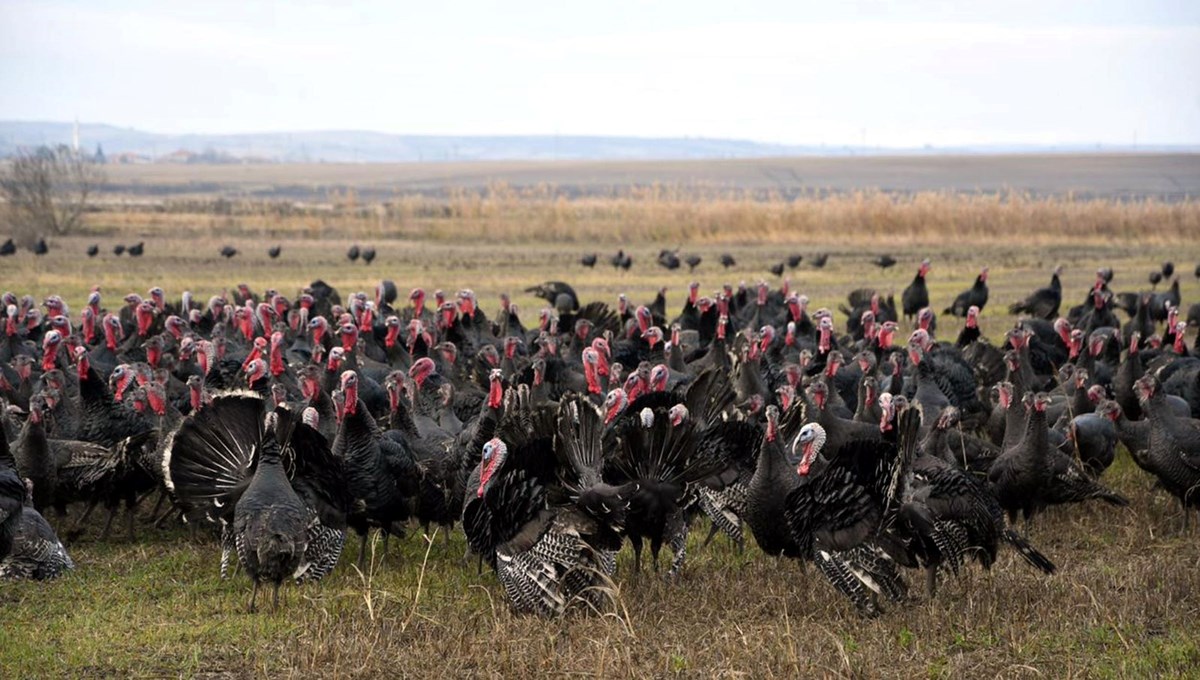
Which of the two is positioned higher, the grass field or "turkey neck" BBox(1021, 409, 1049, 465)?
"turkey neck" BBox(1021, 409, 1049, 465)

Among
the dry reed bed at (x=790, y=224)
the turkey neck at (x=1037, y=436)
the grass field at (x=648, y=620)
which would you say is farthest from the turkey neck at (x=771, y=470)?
the dry reed bed at (x=790, y=224)

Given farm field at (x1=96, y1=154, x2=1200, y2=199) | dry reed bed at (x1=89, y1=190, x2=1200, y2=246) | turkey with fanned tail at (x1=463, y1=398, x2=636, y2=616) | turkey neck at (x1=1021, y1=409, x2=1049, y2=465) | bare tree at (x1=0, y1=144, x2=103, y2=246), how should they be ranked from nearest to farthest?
1. turkey with fanned tail at (x1=463, y1=398, x2=636, y2=616)
2. turkey neck at (x1=1021, y1=409, x2=1049, y2=465)
3. bare tree at (x1=0, y1=144, x2=103, y2=246)
4. dry reed bed at (x1=89, y1=190, x2=1200, y2=246)
5. farm field at (x1=96, y1=154, x2=1200, y2=199)

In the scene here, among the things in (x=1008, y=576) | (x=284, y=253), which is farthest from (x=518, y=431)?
(x=284, y=253)

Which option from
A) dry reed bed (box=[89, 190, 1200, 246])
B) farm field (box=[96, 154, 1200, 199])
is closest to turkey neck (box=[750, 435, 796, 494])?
dry reed bed (box=[89, 190, 1200, 246])

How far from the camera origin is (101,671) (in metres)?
6.67

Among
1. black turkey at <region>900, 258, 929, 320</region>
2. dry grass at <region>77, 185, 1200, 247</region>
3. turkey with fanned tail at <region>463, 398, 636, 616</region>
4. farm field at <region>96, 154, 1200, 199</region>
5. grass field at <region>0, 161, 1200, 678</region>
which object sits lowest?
farm field at <region>96, 154, 1200, 199</region>

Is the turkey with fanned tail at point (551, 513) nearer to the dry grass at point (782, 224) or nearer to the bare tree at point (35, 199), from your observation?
the dry grass at point (782, 224)

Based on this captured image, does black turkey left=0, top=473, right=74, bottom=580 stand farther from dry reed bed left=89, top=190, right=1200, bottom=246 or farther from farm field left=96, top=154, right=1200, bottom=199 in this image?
farm field left=96, top=154, right=1200, bottom=199

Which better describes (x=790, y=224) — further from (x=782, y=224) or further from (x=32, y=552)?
(x=32, y=552)

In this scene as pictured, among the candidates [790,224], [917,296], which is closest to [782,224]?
[790,224]

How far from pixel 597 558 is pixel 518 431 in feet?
3.24

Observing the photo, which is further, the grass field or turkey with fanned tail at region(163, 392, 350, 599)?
turkey with fanned tail at region(163, 392, 350, 599)

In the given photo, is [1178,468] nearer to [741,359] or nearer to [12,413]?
[741,359]

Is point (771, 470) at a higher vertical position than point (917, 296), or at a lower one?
higher
